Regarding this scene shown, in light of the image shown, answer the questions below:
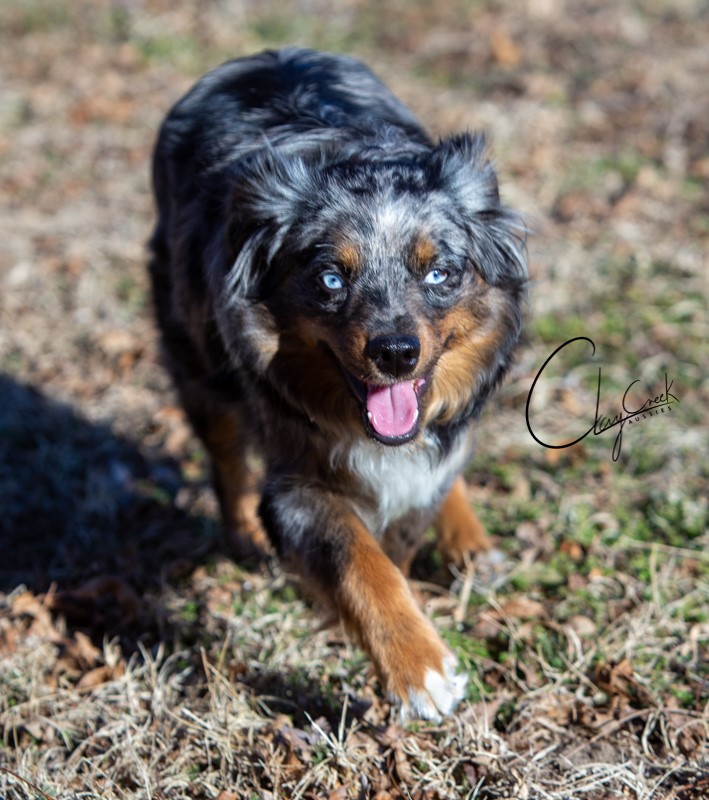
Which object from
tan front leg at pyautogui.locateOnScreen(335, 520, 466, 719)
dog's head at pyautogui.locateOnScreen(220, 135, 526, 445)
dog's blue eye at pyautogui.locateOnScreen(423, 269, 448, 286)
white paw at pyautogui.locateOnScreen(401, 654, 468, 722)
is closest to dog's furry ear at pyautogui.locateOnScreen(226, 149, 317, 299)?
dog's head at pyautogui.locateOnScreen(220, 135, 526, 445)

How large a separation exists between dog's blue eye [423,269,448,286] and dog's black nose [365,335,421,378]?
350 mm

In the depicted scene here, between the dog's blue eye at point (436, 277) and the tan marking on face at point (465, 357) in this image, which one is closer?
the dog's blue eye at point (436, 277)

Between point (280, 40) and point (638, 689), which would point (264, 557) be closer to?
point (638, 689)

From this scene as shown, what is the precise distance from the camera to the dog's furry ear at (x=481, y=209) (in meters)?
3.70

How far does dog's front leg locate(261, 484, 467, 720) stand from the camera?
127 inches

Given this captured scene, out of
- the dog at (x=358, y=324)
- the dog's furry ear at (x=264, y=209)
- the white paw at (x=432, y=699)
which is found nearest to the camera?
the white paw at (x=432, y=699)

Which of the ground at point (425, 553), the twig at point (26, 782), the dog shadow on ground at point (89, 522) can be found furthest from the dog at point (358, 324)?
the twig at point (26, 782)

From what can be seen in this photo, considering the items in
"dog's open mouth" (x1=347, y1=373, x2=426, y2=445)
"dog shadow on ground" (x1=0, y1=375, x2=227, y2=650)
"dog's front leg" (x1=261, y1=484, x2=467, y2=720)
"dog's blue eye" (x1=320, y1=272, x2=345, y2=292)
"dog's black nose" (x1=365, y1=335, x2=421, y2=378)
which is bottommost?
"dog shadow on ground" (x1=0, y1=375, x2=227, y2=650)

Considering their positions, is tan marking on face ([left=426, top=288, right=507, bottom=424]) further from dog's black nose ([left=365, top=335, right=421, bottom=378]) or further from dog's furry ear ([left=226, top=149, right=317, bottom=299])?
dog's furry ear ([left=226, top=149, right=317, bottom=299])

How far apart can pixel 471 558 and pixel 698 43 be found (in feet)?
23.1

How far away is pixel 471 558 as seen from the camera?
4492 mm

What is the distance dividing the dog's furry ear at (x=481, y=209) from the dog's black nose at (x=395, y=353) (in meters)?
0.60

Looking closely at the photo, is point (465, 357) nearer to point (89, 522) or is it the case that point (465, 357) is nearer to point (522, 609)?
point (522, 609)

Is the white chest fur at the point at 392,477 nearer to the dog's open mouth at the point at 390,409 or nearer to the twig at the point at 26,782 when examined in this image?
the dog's open mouth at the point at 390,409
